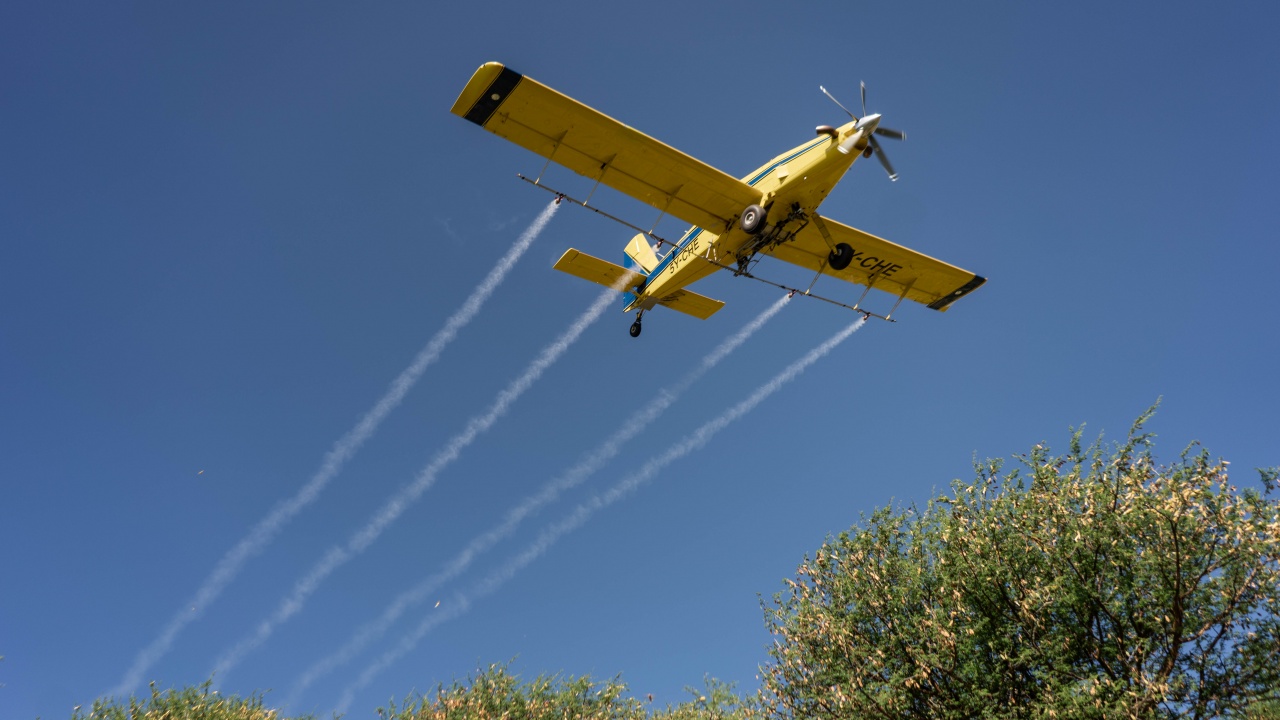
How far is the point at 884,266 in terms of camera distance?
23.5 meters

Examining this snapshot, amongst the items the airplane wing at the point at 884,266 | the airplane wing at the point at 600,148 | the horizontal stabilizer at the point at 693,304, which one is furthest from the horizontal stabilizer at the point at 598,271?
the airplane wing at the point at 884,266

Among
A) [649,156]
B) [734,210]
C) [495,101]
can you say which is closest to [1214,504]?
[734,210]

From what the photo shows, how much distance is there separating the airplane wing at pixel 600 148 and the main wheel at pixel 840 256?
12.4 ft

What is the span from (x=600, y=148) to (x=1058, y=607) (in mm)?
15298

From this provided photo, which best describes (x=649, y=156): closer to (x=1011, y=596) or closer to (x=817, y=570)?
(x=817, y=570)

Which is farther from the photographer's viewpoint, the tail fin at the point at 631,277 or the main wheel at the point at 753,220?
the tail fin at the point at 631,277

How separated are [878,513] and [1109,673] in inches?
225

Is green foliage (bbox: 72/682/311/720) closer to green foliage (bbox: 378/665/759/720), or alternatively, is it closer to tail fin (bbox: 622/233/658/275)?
green foliage (bbox: 378/665/759/720)

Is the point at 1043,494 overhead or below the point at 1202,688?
overhead

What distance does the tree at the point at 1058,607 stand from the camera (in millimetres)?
11711

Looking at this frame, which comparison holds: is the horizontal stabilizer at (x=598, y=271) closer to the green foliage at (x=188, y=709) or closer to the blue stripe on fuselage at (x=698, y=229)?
the blue stripe on fuselage at (x=698, y=229)

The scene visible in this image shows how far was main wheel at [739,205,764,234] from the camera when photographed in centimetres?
1791

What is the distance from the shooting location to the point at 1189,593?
11922mm

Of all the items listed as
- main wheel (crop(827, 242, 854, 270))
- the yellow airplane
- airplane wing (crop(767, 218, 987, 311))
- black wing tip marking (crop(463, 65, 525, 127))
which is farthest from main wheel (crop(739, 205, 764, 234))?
black wing tip marking (crop(463, 65, 525, 127))
